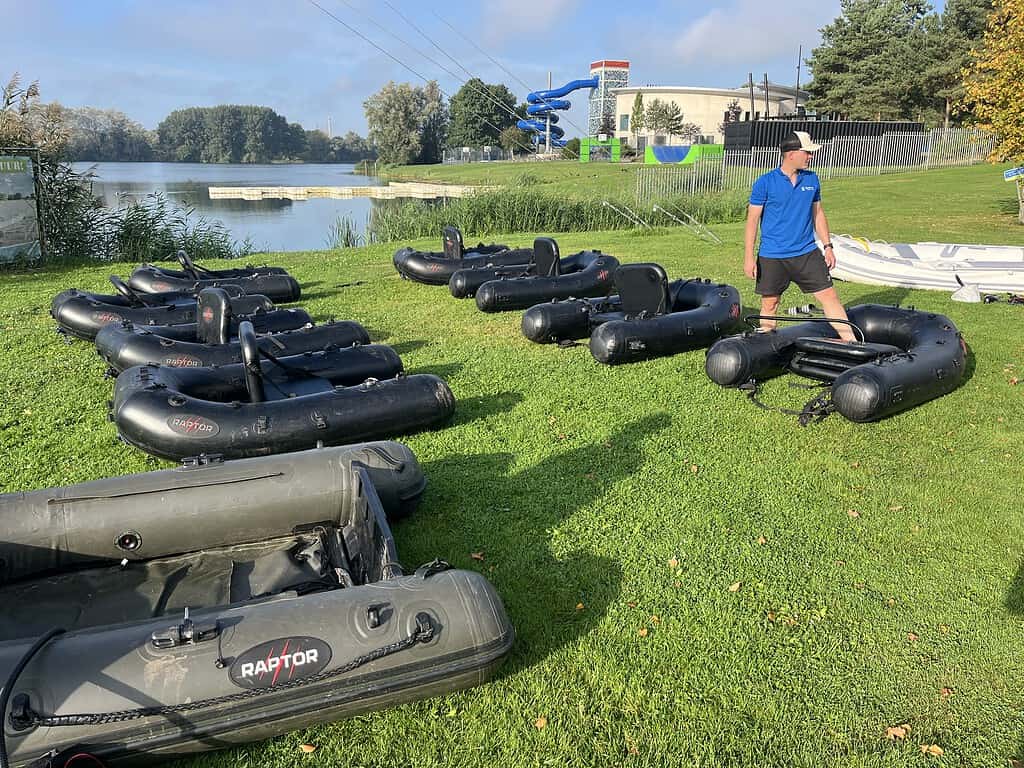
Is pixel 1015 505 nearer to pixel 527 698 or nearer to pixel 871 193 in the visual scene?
pixel 527 698

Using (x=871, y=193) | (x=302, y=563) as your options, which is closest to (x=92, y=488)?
(x=302, y=563)

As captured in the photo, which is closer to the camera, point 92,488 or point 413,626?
point 413,626

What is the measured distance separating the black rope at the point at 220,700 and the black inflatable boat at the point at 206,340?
3523 millimetres

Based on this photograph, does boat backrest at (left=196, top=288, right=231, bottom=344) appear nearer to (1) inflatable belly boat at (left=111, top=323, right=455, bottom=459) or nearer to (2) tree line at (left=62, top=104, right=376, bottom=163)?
(1) inflatable belly boat at (left=111, top=323, right=455, bottom=459)

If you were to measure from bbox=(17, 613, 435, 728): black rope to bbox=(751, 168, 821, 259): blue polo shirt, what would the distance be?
4682 millimetres

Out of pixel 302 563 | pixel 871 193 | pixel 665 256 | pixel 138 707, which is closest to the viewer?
pixel 138 707

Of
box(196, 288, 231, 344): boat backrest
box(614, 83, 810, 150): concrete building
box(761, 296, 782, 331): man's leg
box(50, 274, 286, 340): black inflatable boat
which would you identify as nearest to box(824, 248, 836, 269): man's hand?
box(761, 296, 782, 331): man's leg

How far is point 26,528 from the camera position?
10.4 feet

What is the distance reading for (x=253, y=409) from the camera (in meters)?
4.71

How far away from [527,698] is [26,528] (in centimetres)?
234

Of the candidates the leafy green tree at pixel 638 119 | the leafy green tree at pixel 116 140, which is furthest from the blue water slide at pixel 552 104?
the leafy green tree at pixel 116 140

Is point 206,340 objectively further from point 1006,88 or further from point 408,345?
point 1006,88

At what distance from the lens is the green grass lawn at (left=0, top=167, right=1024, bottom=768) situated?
2588 mm

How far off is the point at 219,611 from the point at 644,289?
18.3 feet
